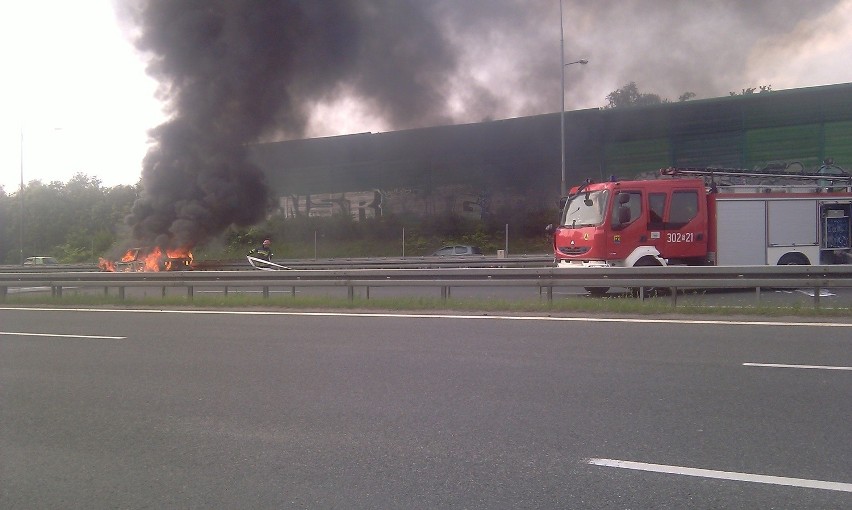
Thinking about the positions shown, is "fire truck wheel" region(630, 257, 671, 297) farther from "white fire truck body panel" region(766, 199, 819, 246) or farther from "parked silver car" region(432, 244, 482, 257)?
"parked silver car" region(432, 244, 482, 257)

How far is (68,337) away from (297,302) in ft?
14.9

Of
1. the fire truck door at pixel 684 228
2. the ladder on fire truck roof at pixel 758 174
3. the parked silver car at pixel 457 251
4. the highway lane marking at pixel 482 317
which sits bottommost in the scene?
the highway lane marking at pixel 482 317

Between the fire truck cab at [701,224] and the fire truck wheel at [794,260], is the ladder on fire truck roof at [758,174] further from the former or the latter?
the fire truck wheel at [794,260]

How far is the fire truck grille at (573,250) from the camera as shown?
14.6 meters

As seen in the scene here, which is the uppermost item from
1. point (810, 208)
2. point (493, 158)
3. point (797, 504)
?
point (493, 158)

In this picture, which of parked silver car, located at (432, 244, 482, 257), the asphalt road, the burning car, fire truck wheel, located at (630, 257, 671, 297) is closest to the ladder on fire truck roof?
fire truck wheel, located at (630, 257, 671, 297)

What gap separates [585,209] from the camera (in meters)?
15.0

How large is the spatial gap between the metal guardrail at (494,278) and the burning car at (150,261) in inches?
223

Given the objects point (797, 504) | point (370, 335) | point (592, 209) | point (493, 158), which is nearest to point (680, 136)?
point (493, 158)

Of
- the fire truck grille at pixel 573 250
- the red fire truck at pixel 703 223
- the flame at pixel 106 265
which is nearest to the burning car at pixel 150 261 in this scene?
the flame at pixel 106 265

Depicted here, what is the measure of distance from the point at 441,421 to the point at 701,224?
11.0 metres

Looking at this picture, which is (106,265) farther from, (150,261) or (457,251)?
(457,251)

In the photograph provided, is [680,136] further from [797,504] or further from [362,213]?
[797,504]

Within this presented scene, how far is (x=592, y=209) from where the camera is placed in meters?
14.7
